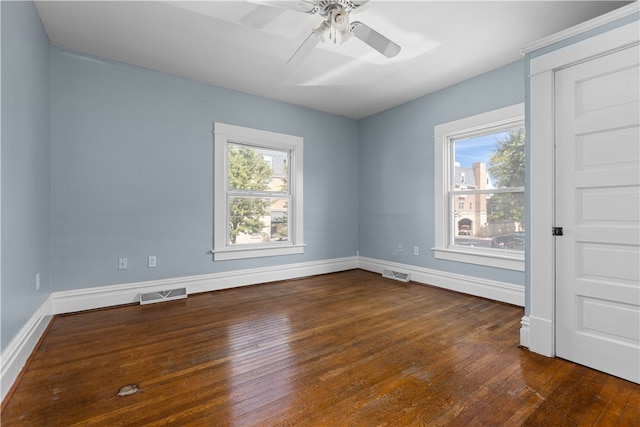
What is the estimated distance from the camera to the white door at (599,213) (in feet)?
6.22

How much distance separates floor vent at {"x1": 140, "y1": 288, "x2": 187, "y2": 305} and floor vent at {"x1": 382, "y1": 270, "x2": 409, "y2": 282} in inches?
113

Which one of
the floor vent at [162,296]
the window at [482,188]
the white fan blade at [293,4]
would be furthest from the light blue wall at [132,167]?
the window at [482,188]

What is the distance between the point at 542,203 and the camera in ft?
7.39

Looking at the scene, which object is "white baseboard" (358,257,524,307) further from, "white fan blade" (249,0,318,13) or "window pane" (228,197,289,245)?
"white fan blade" (249,0,318,13)

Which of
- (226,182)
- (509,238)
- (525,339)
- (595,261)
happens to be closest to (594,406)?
(525,339)

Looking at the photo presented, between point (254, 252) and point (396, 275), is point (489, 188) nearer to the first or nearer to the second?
point (396, 275)

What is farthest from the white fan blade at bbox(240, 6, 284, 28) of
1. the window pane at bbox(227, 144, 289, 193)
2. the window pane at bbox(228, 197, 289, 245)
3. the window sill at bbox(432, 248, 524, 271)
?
the window sill at bbox(432, 248, 524, 271)

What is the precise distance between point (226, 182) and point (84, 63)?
1.90 m

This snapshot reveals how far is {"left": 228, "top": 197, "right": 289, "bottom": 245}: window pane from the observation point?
4.24 meters

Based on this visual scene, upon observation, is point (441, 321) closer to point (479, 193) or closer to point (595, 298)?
point (595, 298)

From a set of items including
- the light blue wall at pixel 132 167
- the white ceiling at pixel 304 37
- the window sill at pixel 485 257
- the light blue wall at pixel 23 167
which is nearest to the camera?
the light blue wall at pixel 23 167

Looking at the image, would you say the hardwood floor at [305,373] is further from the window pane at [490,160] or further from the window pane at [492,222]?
the window pane at [490,160]

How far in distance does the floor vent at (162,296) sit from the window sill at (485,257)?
10.8ft

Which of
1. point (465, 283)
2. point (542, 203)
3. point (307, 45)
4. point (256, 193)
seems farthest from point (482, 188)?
point (256, 193)
